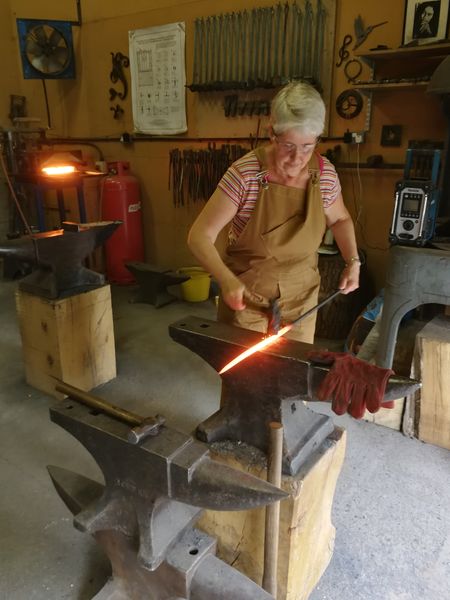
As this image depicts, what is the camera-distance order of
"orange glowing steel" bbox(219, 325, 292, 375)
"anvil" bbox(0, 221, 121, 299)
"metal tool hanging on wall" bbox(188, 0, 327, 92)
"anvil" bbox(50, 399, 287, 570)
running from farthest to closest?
"metal tool hanging on wall" bbox(188, 0, 327, 92) → "anvil" bbox(0, 221, 121, 299) → "orange glowing steel" bbox(219, 325, 292, 375) → "anvil" bbox(50, 399, 287, 570)

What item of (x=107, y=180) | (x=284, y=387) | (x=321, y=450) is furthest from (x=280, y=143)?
(x=107, y=180)

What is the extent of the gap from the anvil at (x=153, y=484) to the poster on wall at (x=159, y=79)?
382cm

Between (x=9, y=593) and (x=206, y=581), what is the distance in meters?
0.80

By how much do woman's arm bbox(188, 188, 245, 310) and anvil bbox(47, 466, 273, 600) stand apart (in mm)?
702

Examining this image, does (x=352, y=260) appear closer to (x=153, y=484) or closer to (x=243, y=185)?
(x=243, y=185)

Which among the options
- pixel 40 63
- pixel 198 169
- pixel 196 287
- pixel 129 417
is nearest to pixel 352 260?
pixel 129 417

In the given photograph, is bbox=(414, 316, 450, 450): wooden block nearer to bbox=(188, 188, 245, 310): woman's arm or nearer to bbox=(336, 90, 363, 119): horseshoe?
bbox=(188, 188, 245, 310): woman's arm

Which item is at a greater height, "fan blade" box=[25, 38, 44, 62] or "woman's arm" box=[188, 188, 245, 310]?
"fan blade" box=[25, 38, 44, 62]

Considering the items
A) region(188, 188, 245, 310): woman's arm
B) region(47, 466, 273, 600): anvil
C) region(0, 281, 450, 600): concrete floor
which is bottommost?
region(0, 281, 450, 600): concrete floor

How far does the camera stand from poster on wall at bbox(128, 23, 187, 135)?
4.37m

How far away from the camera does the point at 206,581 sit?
4.17 ft

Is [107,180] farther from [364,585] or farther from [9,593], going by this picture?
[364,585]

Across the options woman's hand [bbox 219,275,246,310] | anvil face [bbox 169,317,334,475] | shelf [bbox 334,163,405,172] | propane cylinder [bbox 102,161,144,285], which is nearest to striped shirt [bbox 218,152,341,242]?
woman's hand [bbox 219,275,246,310]

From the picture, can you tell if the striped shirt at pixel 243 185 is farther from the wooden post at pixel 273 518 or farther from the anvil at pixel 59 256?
the anvil at pixel 59 256
